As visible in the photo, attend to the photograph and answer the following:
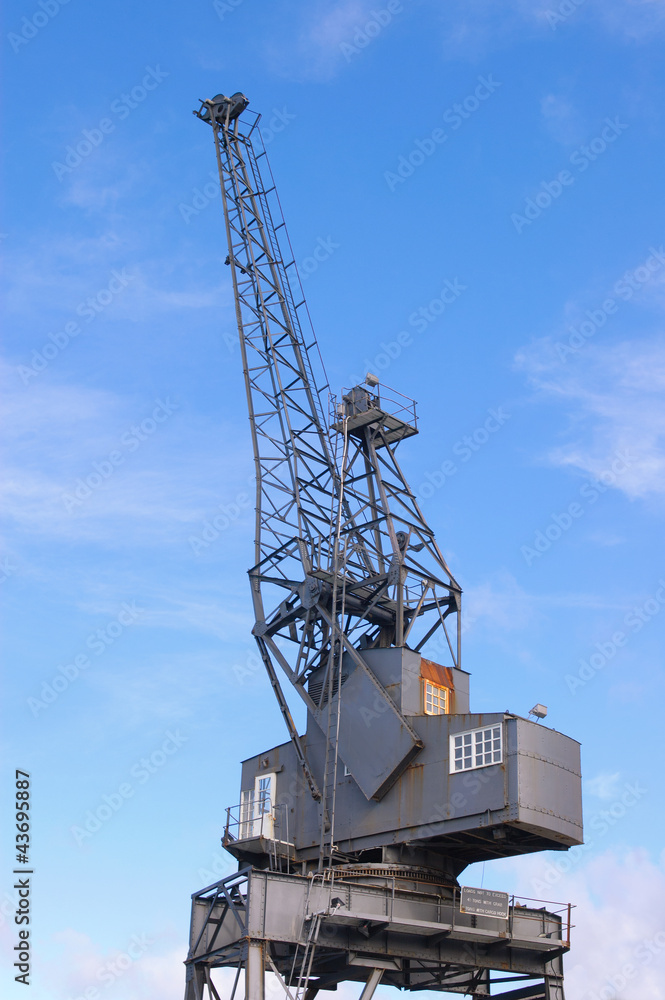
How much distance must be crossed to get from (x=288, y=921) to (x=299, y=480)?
1563 cm

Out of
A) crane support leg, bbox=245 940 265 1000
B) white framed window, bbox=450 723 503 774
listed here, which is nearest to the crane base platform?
crane support leg, bbox=245 940 265 1000

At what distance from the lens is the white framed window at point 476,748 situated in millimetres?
34375

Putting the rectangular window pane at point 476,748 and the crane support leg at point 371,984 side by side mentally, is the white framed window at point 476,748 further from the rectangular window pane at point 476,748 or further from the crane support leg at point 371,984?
the crane support leg at point 371,984

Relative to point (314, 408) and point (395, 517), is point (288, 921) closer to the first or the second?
point (395, 517)

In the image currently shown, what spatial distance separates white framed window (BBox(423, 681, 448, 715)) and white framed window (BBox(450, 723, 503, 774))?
2.25 meters

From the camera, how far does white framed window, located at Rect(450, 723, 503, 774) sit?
3438cm

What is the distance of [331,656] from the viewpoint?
38.8m

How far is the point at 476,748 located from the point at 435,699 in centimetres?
337

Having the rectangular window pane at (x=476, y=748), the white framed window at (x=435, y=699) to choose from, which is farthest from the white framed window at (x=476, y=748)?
the white framed window at (x=435, y=699)

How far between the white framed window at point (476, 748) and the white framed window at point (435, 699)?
2250 mm

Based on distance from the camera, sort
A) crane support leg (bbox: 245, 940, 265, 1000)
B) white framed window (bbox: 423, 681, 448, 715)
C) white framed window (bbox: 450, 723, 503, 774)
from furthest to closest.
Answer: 1. white framed window (bbox: 423, 681, 448, 715)
2. white framed window (bbox: 450, 723, 503, 774)
3. crane support leg (bbox: 245, 940, 265, 1000)

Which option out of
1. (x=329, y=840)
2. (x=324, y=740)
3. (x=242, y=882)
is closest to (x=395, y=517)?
(x=324, y=740)

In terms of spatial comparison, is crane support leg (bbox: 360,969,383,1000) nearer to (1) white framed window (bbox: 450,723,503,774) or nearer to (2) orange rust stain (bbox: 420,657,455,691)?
(1) white framed window (bbox: 450,723,503,774)

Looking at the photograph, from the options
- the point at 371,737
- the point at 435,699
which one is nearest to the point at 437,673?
the point at 435,699
